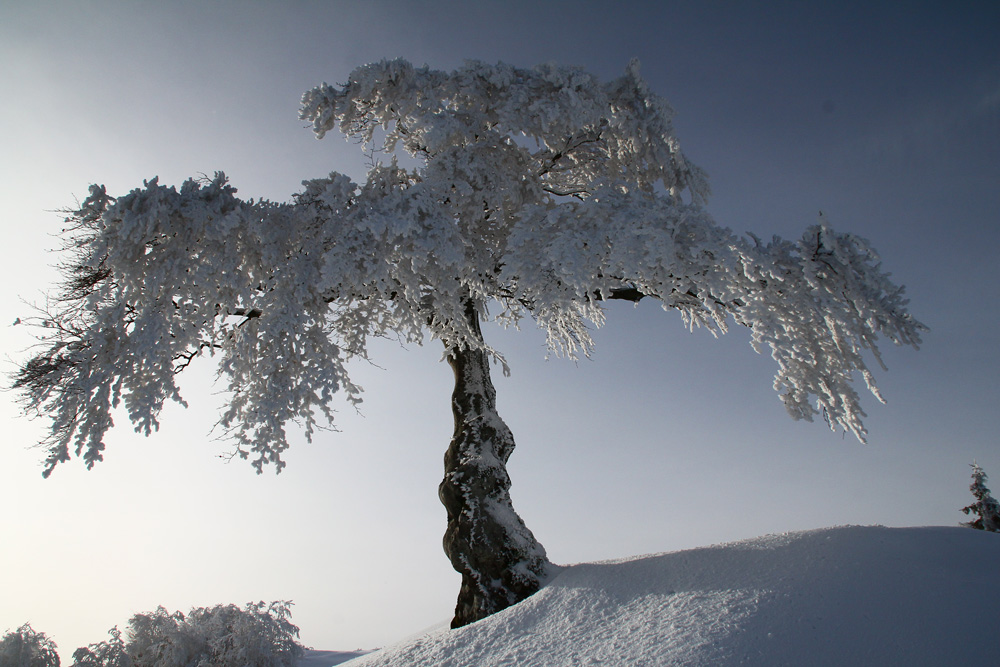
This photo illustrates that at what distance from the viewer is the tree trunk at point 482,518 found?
24.6 ft

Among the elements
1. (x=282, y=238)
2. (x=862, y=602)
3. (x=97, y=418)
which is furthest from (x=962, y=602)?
(x=97, y=418)

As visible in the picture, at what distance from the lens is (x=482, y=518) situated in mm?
7941

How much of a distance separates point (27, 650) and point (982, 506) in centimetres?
3200

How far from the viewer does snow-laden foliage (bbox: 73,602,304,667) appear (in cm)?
1280

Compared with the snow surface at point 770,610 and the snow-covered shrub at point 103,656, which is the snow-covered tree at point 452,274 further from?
the snow-covered shrub at point 103,656

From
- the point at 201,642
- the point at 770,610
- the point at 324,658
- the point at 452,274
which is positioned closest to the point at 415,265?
the point at 452,274

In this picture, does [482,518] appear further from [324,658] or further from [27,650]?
[27,650]

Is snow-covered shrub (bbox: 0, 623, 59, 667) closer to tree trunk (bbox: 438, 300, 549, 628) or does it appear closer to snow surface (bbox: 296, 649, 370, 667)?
snow surface (bbox: 296, 649, 370, 667)

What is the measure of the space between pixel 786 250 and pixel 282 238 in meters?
6.67

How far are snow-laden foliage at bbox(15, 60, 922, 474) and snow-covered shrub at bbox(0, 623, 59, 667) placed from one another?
10.8 meters

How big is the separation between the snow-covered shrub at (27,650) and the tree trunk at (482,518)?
12.7 m

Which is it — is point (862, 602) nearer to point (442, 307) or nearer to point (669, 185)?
point (442, 307)

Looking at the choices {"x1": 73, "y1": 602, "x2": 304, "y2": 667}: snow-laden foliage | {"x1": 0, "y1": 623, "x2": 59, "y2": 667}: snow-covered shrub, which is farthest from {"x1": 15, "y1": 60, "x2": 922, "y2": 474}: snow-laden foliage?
{"x1": 0, "y1": 623, "x2": 59, "y2": 667}: snow-covered shrub

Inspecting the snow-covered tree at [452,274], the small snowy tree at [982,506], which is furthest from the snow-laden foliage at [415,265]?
the small snowy tree at [982,506]
